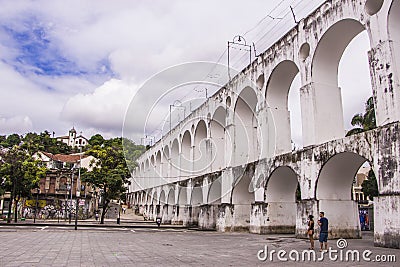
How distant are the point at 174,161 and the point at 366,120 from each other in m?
20.0

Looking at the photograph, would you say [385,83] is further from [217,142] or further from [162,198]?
[162,198]

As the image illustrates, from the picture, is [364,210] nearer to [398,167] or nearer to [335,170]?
[335,170]

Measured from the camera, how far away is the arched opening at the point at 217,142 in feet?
100

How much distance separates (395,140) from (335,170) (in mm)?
4328

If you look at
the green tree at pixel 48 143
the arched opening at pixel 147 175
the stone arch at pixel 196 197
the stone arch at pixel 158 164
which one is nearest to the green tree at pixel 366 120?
the stone arch at pixel 196 197

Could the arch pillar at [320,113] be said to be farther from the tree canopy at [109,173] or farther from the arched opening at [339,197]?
the tree canopy at [109,173]

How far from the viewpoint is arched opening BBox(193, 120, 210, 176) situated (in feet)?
109

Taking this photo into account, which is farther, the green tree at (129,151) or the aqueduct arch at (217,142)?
the green tree at (129,151)

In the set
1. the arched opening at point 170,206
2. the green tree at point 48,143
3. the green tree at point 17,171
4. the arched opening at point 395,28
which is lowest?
the arched opening at point 170,206

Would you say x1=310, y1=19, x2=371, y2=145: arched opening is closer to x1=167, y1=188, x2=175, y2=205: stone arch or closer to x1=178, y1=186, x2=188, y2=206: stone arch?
x1=178, y1=186, x2=188, y2=206: stone arch

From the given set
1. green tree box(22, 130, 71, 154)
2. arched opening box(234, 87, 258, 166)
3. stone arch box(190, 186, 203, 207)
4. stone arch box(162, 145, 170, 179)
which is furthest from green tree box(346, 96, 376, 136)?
green tree box(22, 130, 71, 154)

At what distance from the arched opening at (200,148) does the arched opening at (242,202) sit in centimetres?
807

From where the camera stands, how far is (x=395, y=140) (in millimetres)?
13398

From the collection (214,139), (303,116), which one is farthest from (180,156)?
(303,116)
